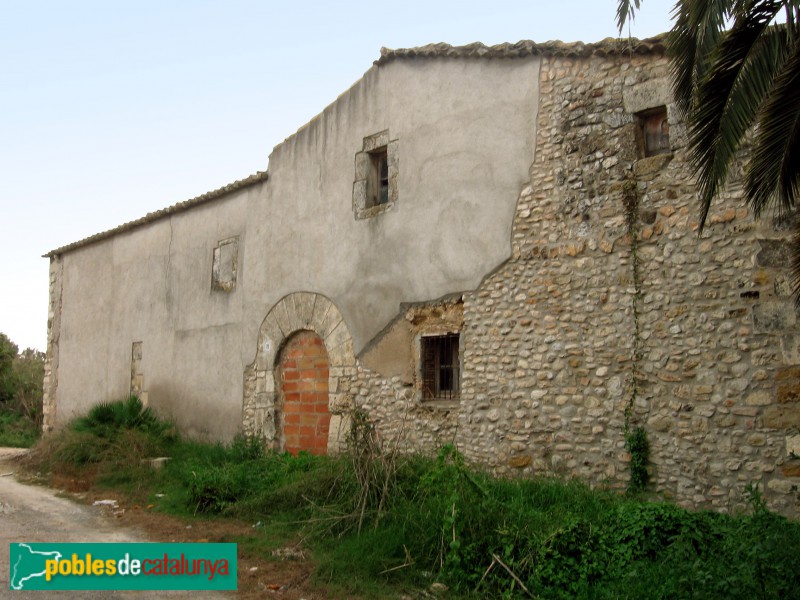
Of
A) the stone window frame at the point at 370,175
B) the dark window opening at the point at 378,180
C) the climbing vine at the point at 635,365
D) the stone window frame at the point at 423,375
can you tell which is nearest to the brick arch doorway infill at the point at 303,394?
the stone window frame at the point at 423,375

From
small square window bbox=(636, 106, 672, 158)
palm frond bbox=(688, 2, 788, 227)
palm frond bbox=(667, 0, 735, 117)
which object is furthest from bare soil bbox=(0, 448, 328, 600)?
small square window bbox=(636, 106, 672, 158)

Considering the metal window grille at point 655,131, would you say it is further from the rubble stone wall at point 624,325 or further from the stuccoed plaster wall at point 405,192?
the stuccoed plaster wall at point 405,192

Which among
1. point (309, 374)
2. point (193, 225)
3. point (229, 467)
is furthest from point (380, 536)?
point (193, 225)

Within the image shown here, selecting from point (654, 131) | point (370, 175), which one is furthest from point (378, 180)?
point (654, 131)

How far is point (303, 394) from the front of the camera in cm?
1024

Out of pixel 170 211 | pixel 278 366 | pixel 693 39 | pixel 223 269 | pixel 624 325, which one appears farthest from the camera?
pixel 170 211

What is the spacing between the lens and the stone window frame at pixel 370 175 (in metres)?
9.45

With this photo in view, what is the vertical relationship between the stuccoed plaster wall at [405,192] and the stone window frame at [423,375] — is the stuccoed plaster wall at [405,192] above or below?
above

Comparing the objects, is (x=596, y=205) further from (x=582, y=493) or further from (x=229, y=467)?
(x=229, y=467)

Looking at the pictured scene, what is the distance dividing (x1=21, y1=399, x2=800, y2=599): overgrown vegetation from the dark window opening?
3.60 metres

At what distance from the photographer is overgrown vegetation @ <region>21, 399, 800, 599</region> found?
14.4ft

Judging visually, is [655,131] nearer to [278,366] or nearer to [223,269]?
[278,366]

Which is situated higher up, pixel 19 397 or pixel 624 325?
pixel 624 325

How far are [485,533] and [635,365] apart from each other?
7.88ft
